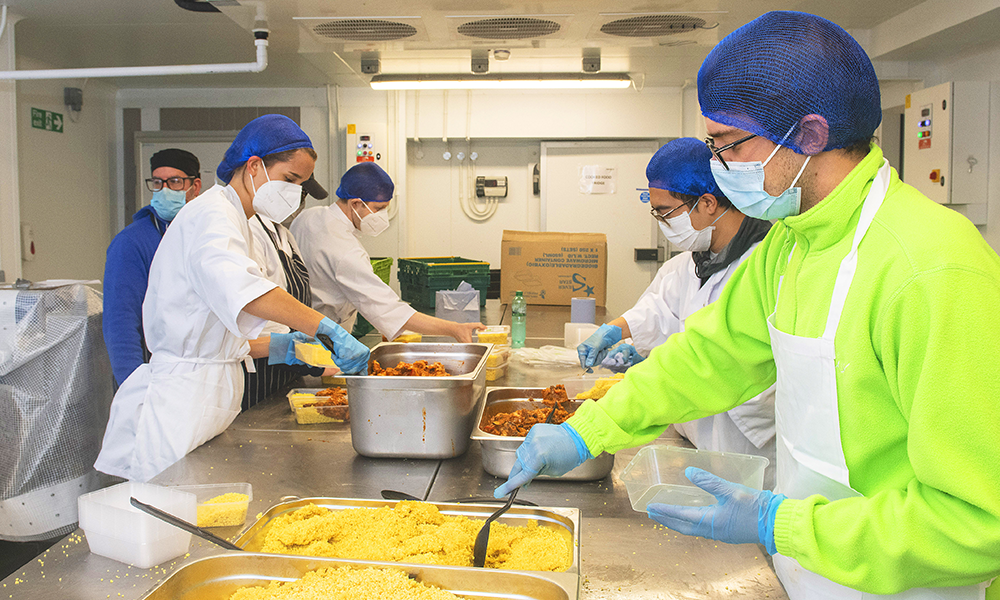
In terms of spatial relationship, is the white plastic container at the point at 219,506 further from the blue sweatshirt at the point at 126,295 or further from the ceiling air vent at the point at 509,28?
the ceiling air vent at the point at 509,28

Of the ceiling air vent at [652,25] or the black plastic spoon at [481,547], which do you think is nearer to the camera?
the black plastic spoon at [481,547]

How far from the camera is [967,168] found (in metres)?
4.47

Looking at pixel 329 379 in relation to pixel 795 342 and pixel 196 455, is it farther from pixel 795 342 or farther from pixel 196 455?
pixel 795 342

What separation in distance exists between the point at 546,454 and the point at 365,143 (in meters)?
5.50

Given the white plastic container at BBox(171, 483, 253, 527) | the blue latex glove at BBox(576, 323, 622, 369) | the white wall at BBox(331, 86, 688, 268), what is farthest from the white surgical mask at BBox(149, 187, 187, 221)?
the white wall at BBox(331, 86, 688, 268)

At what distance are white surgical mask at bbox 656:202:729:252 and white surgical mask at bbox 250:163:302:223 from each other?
4.27 ft

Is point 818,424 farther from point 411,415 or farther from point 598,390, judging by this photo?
point 598,390

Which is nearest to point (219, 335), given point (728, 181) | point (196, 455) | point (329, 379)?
point (196, 455)

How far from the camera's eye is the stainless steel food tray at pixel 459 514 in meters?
1.26

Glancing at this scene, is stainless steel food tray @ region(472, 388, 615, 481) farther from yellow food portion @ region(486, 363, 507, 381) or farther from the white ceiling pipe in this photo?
the white ceiling pipe

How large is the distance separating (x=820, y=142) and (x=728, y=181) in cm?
16

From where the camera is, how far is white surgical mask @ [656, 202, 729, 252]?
2271mm

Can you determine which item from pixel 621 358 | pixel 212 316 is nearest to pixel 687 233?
pixel 621 358

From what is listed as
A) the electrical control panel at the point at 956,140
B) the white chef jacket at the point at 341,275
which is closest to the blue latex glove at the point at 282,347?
the white chef jacket at the point at 341,275
